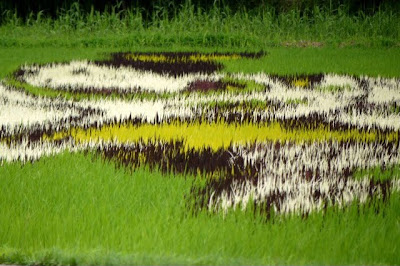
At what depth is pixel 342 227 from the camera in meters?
2.13

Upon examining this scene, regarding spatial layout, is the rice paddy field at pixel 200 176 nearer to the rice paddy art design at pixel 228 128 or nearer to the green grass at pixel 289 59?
the rice paddy art design at pixel 228 128

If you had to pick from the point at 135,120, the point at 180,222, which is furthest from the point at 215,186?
the point at 135,120

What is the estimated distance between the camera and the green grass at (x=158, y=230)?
1.82m

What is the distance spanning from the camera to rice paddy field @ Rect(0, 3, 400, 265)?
77.1 inches

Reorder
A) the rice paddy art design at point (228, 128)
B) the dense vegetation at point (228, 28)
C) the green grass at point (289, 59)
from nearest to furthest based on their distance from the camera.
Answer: the rice paddy art design at point (228, 128), the green grass at point (289, 59), the dense vegetation at point (228, 28)

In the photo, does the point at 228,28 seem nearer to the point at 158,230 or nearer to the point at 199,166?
the point at 199,166

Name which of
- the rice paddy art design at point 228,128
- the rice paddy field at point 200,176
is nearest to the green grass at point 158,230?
the rice paddy field at point 200,176

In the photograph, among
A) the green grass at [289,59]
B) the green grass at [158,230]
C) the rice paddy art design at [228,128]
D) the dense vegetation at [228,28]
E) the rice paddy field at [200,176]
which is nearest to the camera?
the green grass at [158,230]

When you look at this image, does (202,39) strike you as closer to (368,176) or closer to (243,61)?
(243,61)

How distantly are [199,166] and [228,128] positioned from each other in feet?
3.30

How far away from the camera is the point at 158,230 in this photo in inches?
80.6

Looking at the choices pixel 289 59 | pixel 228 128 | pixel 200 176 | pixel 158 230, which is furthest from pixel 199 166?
pixel 289 59

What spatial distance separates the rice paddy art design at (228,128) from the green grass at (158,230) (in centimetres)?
11

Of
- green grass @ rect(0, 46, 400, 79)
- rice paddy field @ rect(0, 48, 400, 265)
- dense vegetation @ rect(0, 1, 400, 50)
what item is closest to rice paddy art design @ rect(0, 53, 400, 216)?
rice paddy field @ rect(0, 48, 400, 265)
